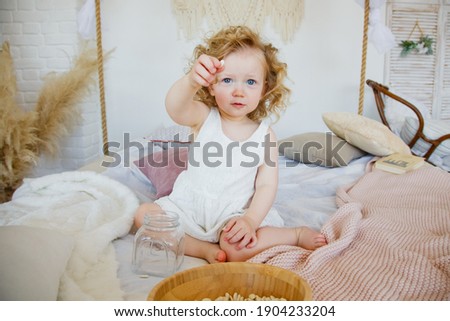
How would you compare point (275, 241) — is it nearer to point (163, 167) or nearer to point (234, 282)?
point (234, 282)

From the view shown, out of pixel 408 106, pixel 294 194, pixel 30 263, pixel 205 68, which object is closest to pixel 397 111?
pixel 408 106

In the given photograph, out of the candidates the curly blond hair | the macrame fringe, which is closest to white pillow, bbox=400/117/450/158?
the macrame fringe

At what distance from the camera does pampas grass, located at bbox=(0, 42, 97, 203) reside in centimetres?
144

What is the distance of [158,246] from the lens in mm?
886

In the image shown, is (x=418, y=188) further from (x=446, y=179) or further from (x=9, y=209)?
(x=9, y=209)

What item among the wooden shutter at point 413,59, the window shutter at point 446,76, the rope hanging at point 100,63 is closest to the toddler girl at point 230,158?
the rope hanging at point 100,63

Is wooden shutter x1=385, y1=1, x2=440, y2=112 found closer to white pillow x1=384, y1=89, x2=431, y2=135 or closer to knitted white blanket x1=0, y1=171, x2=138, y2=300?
white pillow x1=384, y1=89, x2=431, y2=135

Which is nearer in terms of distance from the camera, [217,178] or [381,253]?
[381,253]

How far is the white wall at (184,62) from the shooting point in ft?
6.98

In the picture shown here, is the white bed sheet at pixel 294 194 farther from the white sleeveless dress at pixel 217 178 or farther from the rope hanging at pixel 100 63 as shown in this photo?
the rope hanging at pixel 100 63

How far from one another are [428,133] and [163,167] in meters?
1.40

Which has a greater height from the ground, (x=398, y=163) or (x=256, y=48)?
(x=256, y=48)
